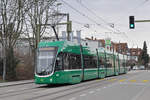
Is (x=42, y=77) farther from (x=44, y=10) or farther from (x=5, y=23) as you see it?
(x=44, y=10)

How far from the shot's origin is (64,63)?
61.6 feet

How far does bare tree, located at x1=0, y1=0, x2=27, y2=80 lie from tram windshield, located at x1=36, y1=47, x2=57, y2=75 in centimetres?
755

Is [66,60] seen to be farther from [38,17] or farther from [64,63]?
[38,17]

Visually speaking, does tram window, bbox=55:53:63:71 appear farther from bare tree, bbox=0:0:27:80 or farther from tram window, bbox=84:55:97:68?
bare tree, bbox=0:0:27:80

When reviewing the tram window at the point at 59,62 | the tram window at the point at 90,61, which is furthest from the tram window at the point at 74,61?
the tram window at the point at 90,61

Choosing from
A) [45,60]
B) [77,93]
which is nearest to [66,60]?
[45,60]

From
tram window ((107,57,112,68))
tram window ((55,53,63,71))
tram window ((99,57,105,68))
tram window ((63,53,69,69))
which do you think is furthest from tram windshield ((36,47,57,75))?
tram window ((107,57,112,68))

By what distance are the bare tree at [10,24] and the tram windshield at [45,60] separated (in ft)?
24.8

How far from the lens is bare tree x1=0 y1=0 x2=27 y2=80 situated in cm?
2534

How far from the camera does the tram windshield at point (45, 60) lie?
58.1 ft

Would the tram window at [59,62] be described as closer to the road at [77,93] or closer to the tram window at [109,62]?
the road at [77,93]

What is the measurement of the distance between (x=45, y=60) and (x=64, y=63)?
148 centimetres

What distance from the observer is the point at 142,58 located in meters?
126

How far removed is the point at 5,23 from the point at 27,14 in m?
4.70
